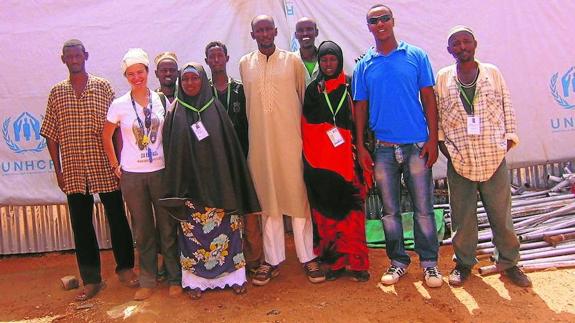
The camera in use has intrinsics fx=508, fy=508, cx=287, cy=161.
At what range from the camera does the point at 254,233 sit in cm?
363

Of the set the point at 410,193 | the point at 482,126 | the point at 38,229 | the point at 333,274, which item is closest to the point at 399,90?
the point at 482,126

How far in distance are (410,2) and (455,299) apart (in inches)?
106

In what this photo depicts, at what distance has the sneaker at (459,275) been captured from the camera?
3330 mm

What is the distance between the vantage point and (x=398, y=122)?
3.20 meters

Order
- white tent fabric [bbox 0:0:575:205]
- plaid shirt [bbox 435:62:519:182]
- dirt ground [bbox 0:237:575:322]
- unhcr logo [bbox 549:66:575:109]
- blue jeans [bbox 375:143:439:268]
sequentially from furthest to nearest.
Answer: unhcr logo [bbox 549:66:575:109], white tent fabric [bbox 0:0:575:205], blue jeans [bbox 375:143:439:268], plaid shirt [bbox 435:62:519:182], dirt ground [bbox 0:237:575:322]

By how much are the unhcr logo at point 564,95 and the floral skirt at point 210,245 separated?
3.29 metres

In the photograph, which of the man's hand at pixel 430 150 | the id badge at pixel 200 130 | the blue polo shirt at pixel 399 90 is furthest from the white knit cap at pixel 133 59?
the man's hand at pixel 430 150

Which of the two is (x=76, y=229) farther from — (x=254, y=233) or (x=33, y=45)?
(x=33, y=45)

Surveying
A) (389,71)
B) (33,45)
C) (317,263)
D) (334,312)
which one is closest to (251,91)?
(389,71)

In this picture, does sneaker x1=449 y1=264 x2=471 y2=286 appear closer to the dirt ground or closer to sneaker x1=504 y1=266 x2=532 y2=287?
the dirt ground

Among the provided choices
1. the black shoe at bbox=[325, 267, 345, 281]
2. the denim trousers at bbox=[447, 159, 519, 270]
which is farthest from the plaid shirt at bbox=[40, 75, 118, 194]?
the denim trousers at bbox=[447, 159, 519, 270]

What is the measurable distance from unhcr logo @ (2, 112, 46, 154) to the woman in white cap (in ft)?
4.53

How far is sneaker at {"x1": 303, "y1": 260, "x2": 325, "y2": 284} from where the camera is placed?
353 centimetres

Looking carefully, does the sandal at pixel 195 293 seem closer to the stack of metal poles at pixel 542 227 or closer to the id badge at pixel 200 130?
the id badge at pixel 200 130
